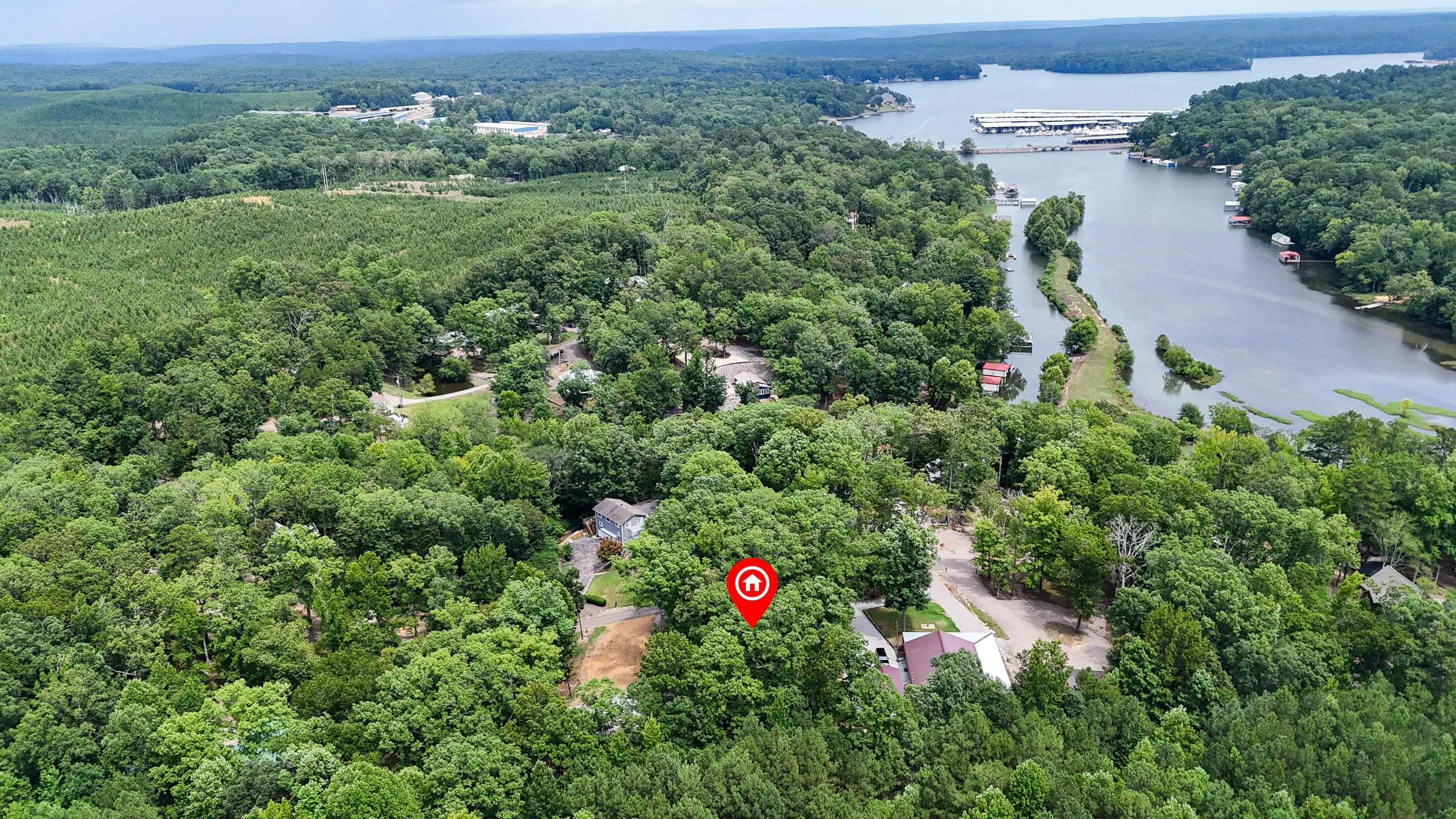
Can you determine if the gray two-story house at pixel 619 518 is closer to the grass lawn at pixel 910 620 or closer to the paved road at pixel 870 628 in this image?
the paved road at pixel 870 628

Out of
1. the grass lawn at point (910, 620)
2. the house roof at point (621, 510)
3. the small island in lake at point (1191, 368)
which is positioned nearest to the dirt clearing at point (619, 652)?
the house roof at point (621, 510)

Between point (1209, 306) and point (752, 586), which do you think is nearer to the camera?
point (752, 586)

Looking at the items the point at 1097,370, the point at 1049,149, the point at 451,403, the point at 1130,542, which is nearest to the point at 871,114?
the point at 1049,149

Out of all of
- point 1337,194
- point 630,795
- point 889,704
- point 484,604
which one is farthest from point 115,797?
point 1337,194

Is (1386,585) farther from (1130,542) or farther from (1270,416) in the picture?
(1270,416)

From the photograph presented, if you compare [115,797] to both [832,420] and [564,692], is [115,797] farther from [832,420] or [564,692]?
[832,420]

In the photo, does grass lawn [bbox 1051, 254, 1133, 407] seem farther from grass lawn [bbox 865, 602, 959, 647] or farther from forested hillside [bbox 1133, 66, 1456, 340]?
forested hillside [bbox 1133, 66, 1456, 340]

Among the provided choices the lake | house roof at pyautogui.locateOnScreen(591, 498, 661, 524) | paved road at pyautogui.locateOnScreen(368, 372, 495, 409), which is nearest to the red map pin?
house roof at pyautogui.locateOnScreen(591, 498, 661, 524)
